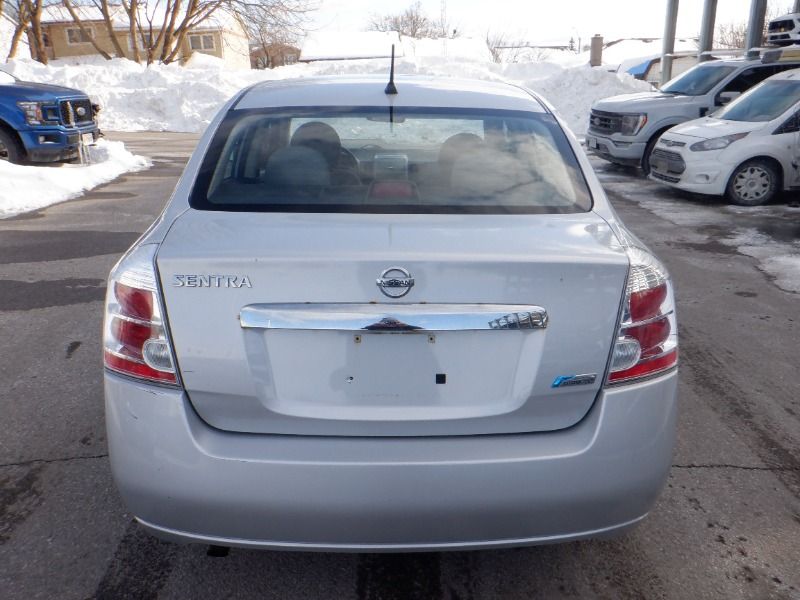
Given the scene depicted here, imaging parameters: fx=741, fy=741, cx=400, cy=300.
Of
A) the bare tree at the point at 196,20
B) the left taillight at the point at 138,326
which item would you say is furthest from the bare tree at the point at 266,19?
the left taillight at the point at 138,326

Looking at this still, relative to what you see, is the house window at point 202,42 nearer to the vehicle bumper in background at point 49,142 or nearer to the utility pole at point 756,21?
the utility pole at point 756,21

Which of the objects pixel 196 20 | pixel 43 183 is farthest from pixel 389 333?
pixel 196 20

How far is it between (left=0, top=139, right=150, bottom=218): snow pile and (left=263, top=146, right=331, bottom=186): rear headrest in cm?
781

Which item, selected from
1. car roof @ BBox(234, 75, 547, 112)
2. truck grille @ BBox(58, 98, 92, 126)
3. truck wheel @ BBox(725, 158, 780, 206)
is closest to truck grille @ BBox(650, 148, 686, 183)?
truck wheel @ BBox(725, 158, 780, 206)

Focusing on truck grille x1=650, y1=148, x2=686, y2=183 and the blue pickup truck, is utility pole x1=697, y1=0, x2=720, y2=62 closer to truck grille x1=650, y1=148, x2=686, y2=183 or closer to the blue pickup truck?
truck grille x1=650, y1=148, x2=686, y2=183

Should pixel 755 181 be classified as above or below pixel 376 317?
below

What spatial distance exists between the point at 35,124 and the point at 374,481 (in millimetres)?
12095

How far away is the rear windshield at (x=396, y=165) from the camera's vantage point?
2.64 metres

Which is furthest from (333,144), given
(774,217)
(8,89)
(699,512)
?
(8,89)

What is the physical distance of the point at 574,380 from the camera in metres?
2.19

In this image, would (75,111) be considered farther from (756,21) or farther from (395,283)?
(756,21)

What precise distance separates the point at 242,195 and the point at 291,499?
1.14 meters

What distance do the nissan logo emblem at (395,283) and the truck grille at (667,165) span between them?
9.86m

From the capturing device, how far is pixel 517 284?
Result: 2133 millimetres
